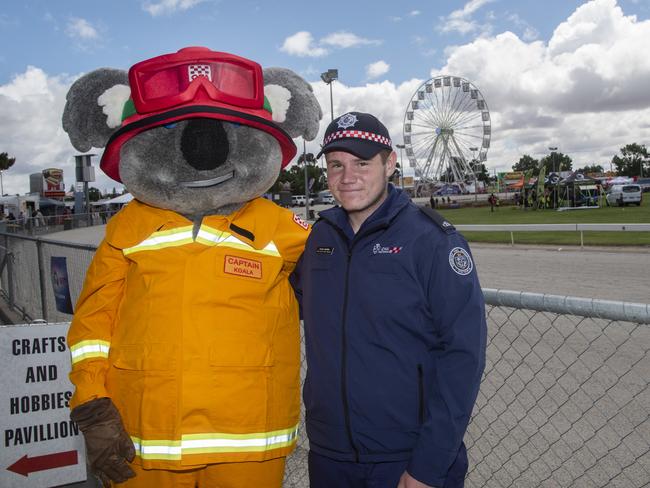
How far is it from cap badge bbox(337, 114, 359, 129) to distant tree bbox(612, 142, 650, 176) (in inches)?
4759

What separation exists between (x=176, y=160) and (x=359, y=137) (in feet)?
2.27

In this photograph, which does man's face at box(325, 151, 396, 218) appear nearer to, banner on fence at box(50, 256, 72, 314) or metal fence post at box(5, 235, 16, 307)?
banner on fence at box(50, 256, 72, 314)

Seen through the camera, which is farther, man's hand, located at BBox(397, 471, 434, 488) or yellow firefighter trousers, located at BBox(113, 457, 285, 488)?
yellow firefighter trousers, located at BBox(113, 457, 285, 488)

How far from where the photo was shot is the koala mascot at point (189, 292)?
1.95 meters

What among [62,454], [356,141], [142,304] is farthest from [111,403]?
[62,454]

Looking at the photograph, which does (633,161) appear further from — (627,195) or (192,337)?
(192,337)

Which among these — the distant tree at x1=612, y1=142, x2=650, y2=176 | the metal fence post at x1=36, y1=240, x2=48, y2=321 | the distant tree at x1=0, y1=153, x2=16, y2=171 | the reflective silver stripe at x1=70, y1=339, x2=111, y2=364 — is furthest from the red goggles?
the distant tree at x1=612, y1=142, x2=650, y2=176

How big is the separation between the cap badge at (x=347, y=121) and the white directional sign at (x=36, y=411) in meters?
2.07

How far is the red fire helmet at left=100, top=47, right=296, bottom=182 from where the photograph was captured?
2076mm

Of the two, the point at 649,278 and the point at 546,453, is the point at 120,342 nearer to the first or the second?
the point at 546,453

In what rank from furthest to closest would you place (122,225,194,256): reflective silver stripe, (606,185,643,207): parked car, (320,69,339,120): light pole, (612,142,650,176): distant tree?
(612,142,650,176): distant tree, (606,185,643,207): parked car, (320,69,339,120): light pole, (122,225,194,256): reflective silver stripe

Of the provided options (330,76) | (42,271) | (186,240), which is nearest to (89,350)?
(186,240)

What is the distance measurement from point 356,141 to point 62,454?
252cm

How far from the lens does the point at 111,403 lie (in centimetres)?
203
